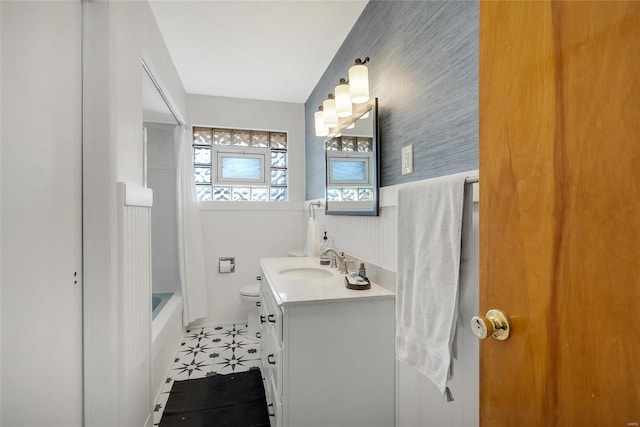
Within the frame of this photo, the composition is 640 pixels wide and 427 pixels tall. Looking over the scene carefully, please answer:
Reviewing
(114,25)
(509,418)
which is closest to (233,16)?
(114,25)

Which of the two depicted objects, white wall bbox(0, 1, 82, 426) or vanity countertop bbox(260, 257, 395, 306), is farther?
vanity countertop bbox(260, 257, 395, 306)

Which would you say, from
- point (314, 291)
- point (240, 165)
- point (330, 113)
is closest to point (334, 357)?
point (314, 291)

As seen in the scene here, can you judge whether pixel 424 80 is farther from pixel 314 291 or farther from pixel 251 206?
pixel 251 206

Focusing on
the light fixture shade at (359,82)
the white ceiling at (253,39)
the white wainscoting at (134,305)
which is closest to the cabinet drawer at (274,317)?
the white wainscoting at (134,305)

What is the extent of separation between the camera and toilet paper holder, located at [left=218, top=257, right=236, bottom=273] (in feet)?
9.68

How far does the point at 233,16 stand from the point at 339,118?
936 millimetres

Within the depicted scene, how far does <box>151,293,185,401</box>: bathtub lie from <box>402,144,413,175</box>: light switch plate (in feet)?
6.00

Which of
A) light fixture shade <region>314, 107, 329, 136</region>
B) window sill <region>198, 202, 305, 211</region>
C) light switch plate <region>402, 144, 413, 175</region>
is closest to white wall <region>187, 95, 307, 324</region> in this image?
window sill <region>198, 202, 305, 211</region>

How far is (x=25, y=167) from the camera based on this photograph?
84 centimetres

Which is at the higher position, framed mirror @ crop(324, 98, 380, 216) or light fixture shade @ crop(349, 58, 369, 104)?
light fixture shade @ crop(349, 58, 369, 104)

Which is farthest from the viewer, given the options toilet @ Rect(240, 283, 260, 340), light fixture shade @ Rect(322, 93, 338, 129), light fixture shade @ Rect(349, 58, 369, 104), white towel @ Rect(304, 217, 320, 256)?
toilet @ Rect(240, 283, 260, 340)

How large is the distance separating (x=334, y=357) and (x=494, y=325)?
845 millimetres

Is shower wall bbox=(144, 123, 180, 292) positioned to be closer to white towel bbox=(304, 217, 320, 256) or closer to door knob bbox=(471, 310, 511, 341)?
white towel bbox=(304, 217, 320, 256)

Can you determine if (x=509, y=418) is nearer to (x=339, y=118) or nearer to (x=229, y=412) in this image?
(x=229, y=412)
